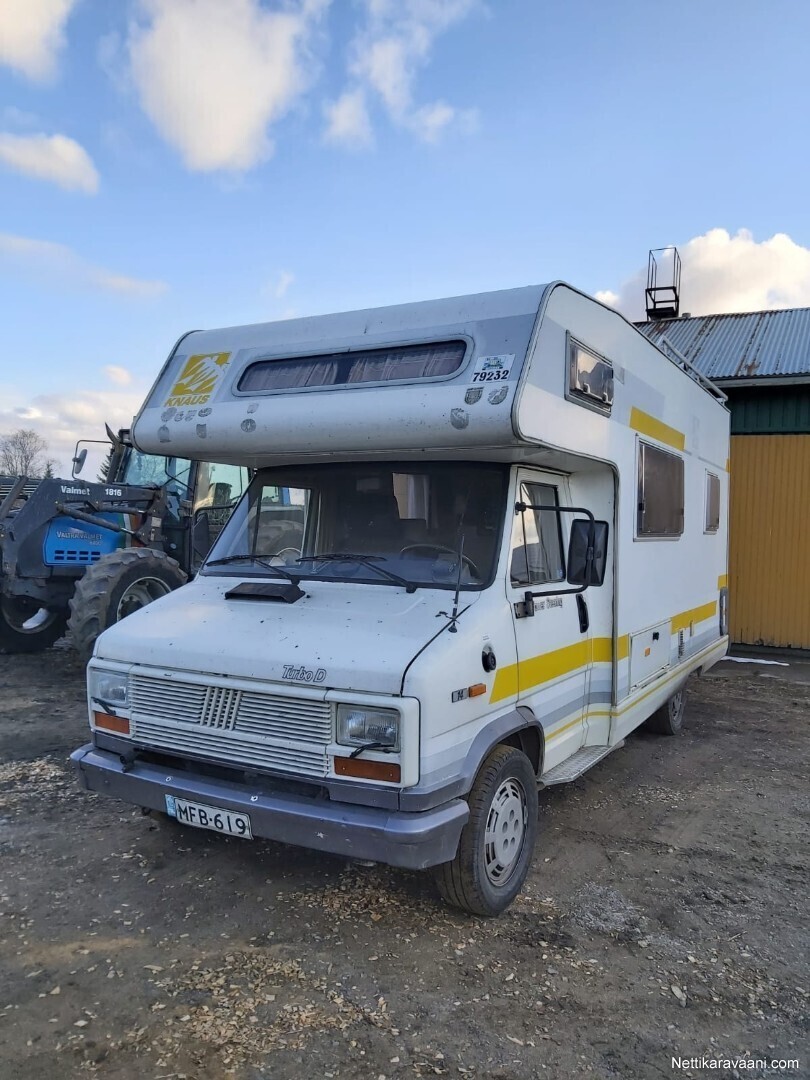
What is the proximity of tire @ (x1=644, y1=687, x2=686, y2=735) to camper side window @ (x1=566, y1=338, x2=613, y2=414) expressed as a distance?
3352 millimetres

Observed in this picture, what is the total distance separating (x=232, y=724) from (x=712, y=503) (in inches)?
233

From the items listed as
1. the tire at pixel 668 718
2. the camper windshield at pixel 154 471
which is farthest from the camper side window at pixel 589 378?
the camper windshield at pixel 154 471

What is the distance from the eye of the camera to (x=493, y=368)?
3.92 m

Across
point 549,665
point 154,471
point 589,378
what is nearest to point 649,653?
point 549,665

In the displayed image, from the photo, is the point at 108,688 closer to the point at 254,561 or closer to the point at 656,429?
the point at 254,561

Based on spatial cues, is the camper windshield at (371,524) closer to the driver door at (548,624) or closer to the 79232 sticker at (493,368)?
the driver door at (548,624)

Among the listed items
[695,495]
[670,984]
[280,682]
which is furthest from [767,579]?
[280,682]

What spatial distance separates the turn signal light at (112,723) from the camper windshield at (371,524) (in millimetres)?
1055

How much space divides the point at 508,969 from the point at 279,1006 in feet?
3.32

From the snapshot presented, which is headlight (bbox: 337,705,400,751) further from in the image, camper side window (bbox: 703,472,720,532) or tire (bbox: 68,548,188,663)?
camper side window (bbox: 703,472,720,532)

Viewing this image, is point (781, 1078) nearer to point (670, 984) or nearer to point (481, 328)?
point (670, 984)

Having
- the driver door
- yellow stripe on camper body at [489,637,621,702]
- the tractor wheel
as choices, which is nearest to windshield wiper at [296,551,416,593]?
the driver door

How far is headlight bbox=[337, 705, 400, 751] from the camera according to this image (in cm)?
331

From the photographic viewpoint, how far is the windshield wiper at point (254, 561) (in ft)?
14.5
